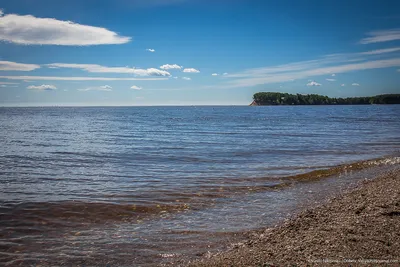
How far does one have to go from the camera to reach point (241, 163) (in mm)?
18641

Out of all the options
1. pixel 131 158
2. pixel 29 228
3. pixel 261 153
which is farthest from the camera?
pixel 261 153

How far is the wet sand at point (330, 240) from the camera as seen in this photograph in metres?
5.54

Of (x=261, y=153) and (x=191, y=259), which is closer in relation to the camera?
(x=191, y=259)

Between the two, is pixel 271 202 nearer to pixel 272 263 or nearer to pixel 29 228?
pixel 272 263

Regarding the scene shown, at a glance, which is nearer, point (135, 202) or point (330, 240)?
point (330, 240)

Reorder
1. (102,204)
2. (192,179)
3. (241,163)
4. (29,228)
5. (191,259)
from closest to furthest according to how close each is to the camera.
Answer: (191,259)
(29,228)
(102,204)
(192,179)
(241,163)

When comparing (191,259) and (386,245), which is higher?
(386,245)

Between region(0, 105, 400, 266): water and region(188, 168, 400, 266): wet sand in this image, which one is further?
region(0, 105, 400, 266): water

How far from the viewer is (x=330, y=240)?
636 cm

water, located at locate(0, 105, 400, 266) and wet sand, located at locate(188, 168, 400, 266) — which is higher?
wet sand, located at locate(188, 168, 400, 266)

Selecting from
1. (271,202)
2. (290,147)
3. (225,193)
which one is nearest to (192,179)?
(225,193)

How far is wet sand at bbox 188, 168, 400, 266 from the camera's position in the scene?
5.54 metres

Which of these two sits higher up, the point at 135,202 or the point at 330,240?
the point at 330,240

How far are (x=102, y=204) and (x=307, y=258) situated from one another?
7.20 meters
